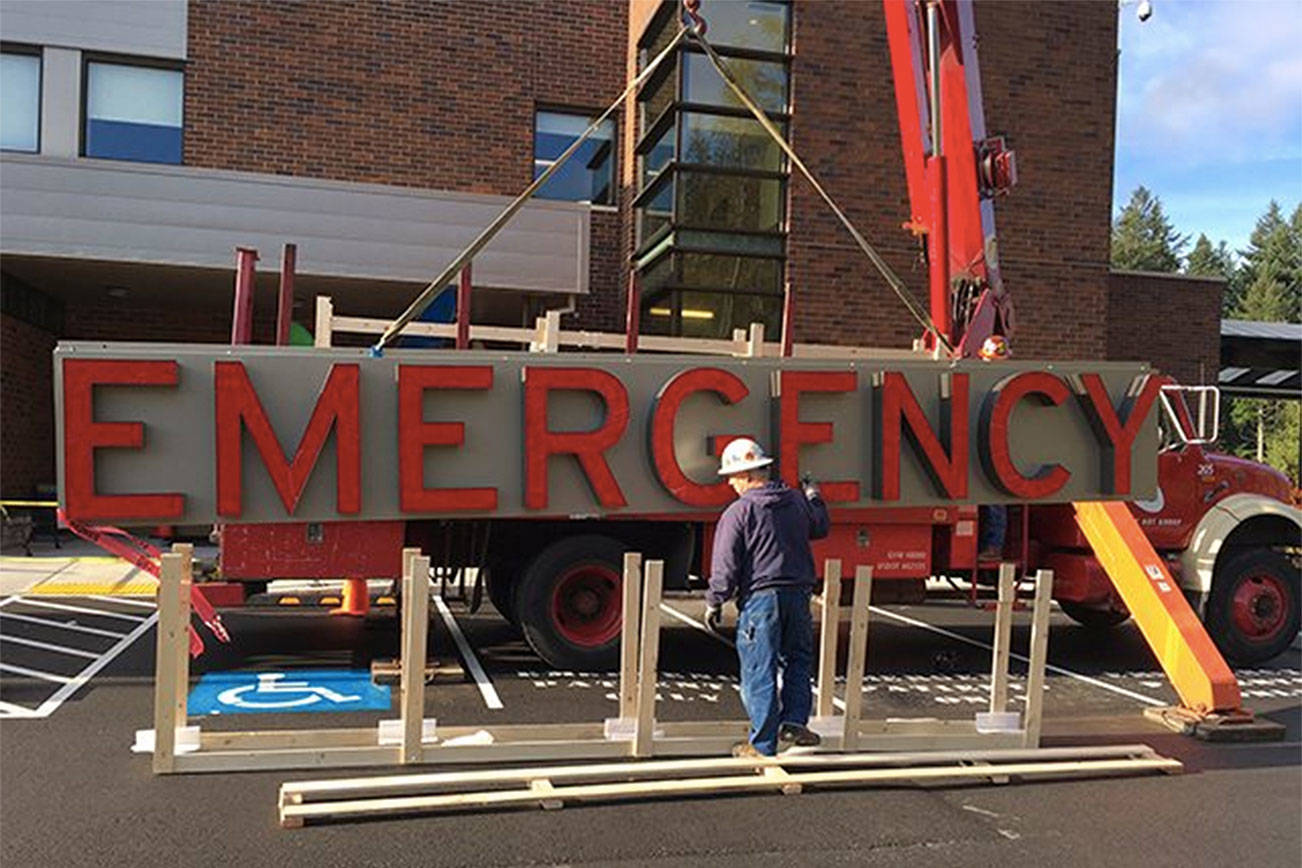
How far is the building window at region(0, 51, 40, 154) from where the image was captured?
547 inches

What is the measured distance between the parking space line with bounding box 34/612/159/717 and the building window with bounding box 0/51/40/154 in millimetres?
8221

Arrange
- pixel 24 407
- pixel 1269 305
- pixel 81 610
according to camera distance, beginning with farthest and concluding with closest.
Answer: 1. pixel 1269 305
2. pixel 24 407
3. pixel 81 610

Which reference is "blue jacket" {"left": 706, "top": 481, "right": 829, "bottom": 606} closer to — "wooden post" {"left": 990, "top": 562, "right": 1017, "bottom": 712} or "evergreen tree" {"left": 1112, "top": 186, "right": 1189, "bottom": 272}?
"wooden post" {"left": 990, "top": 562, "right": 1017, "bottom": 712}

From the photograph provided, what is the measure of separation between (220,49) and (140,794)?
1188 centimetres

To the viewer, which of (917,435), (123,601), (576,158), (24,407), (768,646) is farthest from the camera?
(576,158)

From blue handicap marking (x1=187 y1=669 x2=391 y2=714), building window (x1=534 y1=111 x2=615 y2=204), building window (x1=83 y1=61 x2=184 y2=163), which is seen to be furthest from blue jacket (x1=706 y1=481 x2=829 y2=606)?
building window (x1=83 y1=61 x2=184 y2=163)

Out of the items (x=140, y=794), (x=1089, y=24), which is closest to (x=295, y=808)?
(x=140, y=794)

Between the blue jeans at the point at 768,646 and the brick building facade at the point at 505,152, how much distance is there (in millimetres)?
7740

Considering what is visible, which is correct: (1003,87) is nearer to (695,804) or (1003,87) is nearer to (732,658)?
(732,658)

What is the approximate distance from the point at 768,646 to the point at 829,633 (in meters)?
0.58

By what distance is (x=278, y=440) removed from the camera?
652cm

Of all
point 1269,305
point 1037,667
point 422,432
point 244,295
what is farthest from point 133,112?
point 1269,305

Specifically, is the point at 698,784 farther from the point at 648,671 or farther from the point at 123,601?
the point at 123,601

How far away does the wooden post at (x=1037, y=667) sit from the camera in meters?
5.81
